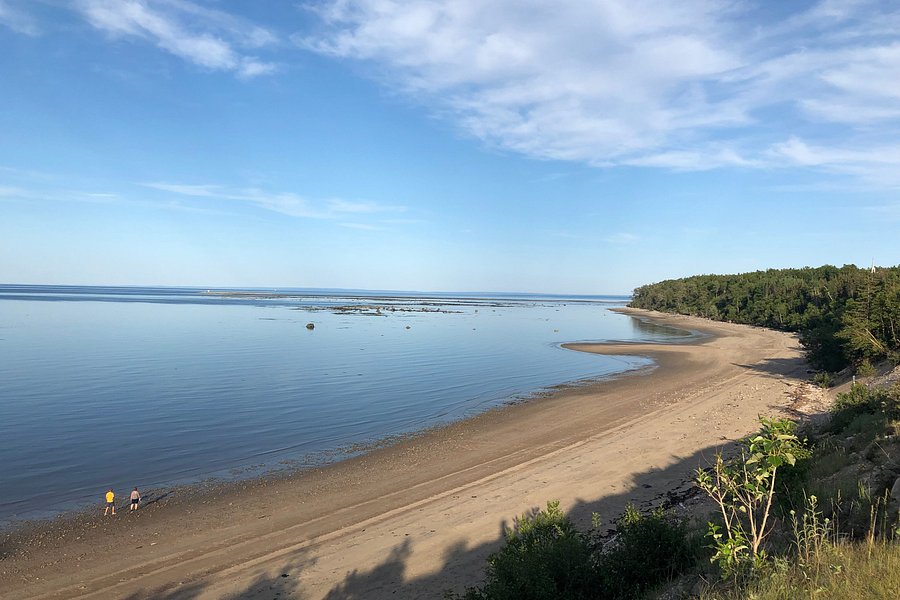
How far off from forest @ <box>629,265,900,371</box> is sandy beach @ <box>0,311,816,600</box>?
1059 cm

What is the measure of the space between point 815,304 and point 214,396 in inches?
3238

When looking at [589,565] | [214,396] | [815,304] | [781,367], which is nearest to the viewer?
[589,565]

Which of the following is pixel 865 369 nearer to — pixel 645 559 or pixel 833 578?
pixel 645 559

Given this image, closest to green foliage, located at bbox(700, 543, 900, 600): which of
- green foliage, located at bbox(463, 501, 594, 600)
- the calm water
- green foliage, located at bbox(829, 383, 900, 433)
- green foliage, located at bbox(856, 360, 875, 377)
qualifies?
green foliage, located at bbox(463, 501, 594, 600)

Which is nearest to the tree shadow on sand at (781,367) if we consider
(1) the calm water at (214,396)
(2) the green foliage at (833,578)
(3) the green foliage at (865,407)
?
(1) the calm water at (214,396)

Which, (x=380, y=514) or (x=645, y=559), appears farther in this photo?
(x=380, y=514)

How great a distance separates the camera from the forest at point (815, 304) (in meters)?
30.5

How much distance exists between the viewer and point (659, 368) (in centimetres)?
4278

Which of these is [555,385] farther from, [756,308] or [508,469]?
[756,308]

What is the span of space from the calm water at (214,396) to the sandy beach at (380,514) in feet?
7.83

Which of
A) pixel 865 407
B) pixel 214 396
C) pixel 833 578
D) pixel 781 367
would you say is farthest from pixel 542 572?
pixel 781 367

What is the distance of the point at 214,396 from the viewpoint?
97.2ft

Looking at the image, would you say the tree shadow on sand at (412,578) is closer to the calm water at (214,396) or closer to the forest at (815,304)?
the calm water at (214,396)

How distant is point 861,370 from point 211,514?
3299 centimetres
